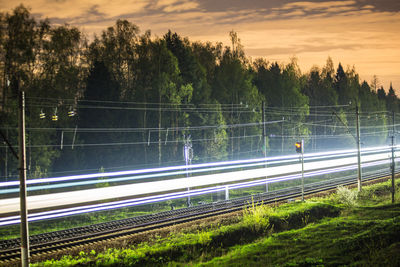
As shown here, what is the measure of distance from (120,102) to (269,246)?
2924 centimetres

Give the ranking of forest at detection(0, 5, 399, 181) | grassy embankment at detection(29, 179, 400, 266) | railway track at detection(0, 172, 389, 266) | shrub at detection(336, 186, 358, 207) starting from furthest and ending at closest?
1. forest at detection(0, 5, 399, 181)
2. shrub at detection(336, 186, 358, 207)
3. railway track at detection(0, 172, 389, 266)
4. grassy embankment at detection(29, 179, 400, 266)

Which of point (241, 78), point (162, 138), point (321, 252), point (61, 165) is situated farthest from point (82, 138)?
point (321, 252)

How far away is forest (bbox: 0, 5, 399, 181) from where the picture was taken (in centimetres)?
3183

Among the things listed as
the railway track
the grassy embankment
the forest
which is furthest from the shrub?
the forest

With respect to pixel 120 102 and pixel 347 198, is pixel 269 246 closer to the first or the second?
pixel 347 198

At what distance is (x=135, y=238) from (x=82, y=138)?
26.2 meters

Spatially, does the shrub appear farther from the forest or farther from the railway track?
the forest

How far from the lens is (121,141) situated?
42562 mm

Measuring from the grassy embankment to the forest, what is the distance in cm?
1445

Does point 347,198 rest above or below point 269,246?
below

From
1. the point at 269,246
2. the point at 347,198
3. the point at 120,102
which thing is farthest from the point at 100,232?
the point at 120,102

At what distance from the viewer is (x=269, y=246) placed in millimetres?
15141

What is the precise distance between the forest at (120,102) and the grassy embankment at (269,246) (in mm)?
14453

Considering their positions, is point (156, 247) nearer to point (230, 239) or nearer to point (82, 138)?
point (230, 239)
